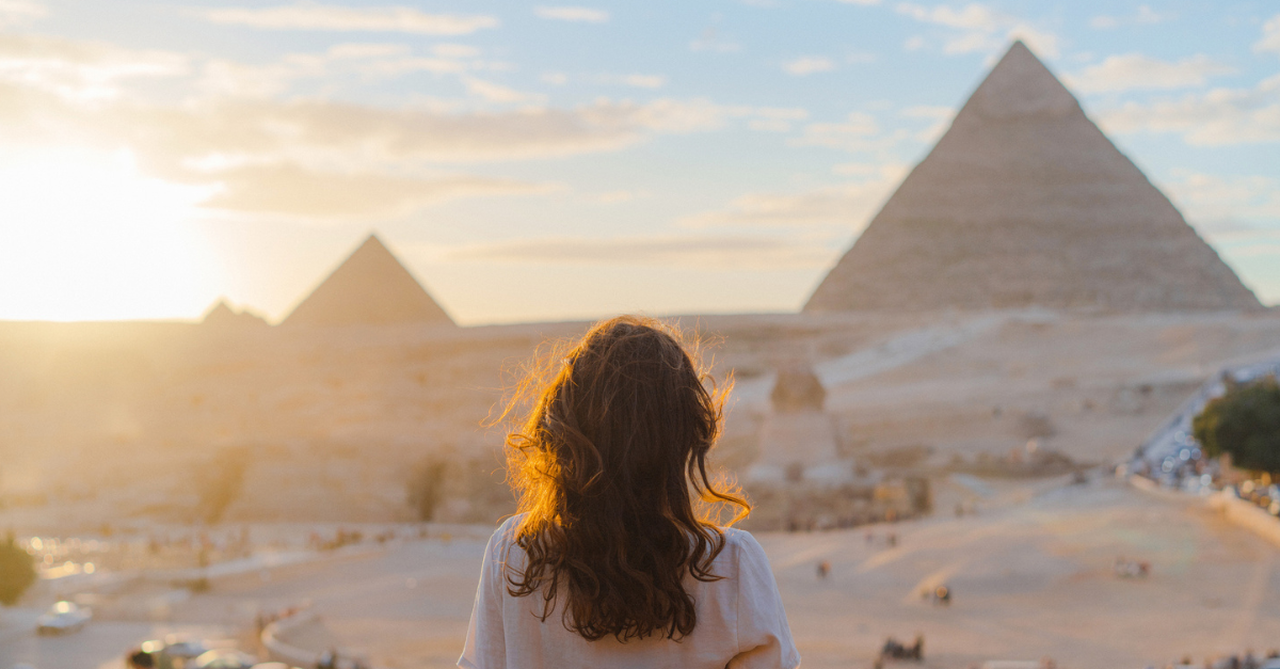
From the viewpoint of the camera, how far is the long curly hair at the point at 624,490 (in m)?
1.50

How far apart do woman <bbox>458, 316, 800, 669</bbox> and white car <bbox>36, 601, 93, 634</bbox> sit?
14.4m

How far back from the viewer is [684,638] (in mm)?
1514

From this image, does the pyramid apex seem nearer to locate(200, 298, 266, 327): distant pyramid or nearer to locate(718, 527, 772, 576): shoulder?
locate(200, 298, 266, 327): distant pyramid

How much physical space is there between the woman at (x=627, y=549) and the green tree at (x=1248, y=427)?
20013 millimetres

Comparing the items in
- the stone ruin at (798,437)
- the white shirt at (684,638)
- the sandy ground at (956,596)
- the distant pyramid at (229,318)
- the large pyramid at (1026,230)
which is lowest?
the sandy ground at (956,596)

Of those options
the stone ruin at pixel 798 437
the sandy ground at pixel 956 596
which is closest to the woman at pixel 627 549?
the sandy ground at pixel 956 596

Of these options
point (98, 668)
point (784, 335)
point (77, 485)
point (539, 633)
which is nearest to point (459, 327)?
point (784, 335)

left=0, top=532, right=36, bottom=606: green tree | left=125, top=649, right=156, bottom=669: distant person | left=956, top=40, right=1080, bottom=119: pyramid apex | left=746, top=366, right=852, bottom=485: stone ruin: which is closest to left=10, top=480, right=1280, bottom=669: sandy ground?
left=0, top=532, right=36, bottom=606: green tree

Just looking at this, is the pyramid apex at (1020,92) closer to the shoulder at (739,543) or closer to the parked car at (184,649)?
the parked car at (184,649)

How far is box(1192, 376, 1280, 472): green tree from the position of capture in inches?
744

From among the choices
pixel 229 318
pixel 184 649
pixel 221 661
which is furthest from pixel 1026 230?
pixel 221 661

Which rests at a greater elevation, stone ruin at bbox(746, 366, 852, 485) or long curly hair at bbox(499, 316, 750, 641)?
long curly hair at bbox(499, 316, 750, 641)

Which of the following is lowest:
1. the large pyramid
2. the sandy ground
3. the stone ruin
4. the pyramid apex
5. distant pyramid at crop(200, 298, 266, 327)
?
the sandy ground

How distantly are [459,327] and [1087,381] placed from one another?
1418 inches
